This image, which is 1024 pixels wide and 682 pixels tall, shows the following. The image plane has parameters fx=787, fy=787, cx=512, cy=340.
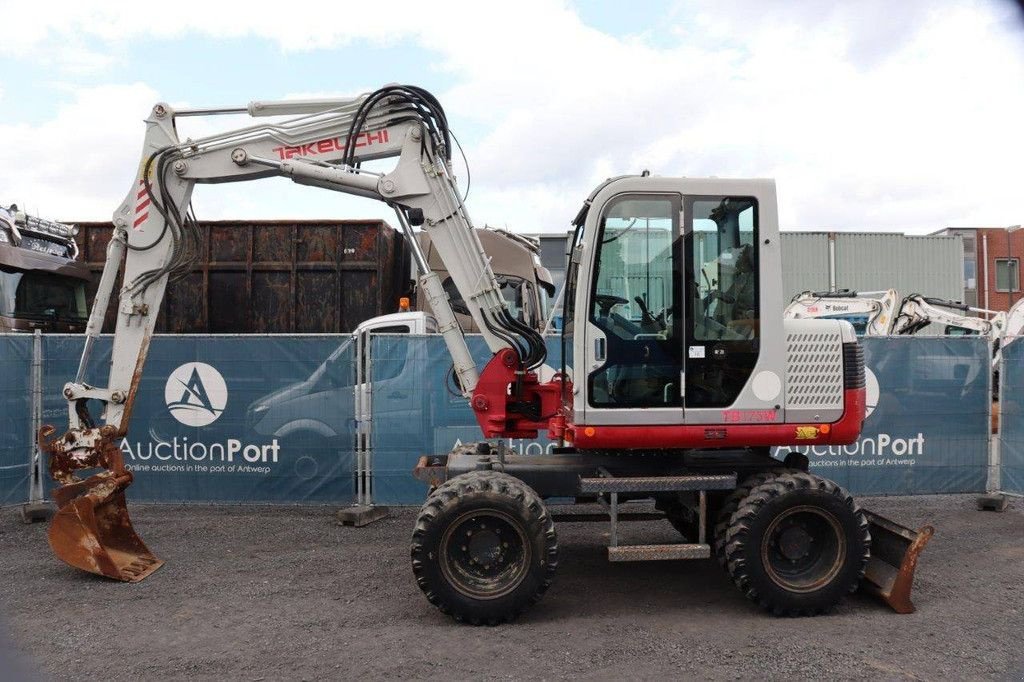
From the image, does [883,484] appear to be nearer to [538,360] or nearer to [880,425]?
[880,425]

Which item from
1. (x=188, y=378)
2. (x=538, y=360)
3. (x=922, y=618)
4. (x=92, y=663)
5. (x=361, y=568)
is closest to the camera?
(x=92, y=663)

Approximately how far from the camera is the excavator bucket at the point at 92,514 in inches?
237

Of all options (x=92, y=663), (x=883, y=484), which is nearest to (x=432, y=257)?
(x=883, y=484)

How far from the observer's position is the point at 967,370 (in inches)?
340

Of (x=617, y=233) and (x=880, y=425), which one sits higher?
(x=617, y=233)

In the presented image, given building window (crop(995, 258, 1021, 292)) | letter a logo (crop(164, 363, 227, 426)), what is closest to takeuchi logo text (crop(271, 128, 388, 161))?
letter a logo (crop(164, 363, 227, 426))

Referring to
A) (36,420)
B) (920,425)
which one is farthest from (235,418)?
(920,425)

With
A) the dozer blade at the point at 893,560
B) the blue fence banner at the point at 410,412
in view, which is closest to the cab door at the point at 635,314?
the dozer blade at the point at 893,560

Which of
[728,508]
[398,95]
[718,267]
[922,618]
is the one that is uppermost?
[398,95]

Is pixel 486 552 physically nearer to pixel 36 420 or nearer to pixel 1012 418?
pixel 36 420

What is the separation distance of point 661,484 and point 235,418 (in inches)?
196

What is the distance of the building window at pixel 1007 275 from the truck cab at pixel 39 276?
123ft

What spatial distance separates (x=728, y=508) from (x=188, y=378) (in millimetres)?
5839

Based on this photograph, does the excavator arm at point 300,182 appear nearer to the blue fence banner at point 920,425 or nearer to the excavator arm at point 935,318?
the blue fence banner at point 920,425
